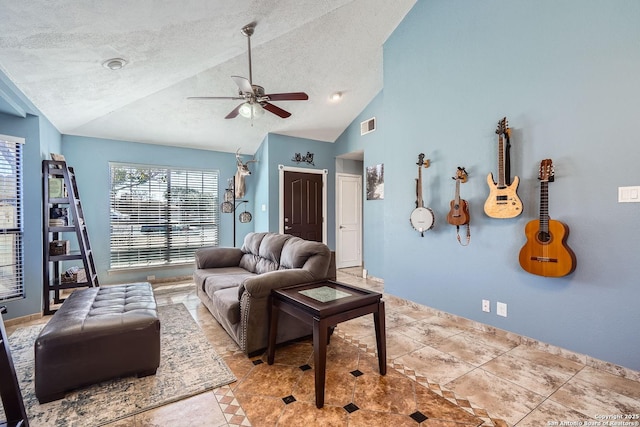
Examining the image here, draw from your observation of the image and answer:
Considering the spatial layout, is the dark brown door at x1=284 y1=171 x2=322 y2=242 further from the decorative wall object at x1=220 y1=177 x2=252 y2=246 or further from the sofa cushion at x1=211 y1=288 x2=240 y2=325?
the sofa cushion at x1=211 y1=288 x2=240 y2=325

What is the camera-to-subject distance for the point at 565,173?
244 centimetres

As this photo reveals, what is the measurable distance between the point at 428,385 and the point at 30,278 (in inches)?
166

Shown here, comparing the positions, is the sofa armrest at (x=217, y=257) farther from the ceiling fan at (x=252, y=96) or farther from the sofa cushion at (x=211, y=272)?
the ceiling fan at (x=252, y=96)

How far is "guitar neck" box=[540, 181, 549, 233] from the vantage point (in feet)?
8.00

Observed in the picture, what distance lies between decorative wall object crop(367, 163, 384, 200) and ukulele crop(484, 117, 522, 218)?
235cm

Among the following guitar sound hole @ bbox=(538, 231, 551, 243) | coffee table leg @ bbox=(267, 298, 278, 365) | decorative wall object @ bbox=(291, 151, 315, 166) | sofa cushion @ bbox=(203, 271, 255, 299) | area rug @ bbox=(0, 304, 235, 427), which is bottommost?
area rug @ bbox=(0, 304, 235, 427)

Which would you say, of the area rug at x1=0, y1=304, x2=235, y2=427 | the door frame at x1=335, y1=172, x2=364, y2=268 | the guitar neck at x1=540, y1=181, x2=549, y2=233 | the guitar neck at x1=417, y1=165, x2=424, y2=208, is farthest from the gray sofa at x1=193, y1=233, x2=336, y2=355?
the door frame at x1=335, y1=172, x2=364, y2=268

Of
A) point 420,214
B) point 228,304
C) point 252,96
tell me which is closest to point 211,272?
point 228,304

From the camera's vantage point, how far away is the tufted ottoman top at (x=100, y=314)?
77.0 inches

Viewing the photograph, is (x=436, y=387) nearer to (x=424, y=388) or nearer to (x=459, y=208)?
(x=424, y=388)

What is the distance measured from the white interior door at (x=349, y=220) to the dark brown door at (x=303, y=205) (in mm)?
458

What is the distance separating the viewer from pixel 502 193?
272 centimetres

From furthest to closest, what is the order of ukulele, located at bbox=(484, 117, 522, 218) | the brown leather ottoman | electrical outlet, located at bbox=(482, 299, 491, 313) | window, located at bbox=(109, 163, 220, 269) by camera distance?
window, located at bbox=(109, 163, 220, 269), electrical outlet, located at bbox=(482, 299, 491, 313), ukulele, located at bbox=(484, 117, 522, 218), the brown leather ottoman

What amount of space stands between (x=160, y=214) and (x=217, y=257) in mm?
1848
